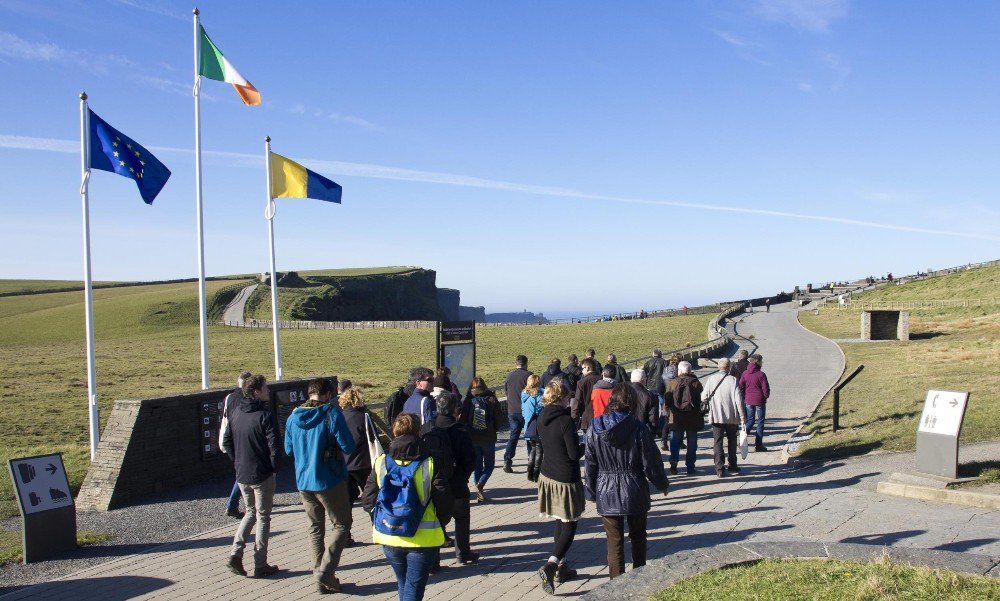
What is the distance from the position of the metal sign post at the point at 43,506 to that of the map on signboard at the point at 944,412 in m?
10.2

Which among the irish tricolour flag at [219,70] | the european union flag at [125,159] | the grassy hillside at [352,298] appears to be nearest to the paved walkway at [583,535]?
the european union flag at [125,159]

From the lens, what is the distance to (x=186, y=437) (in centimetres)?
1095

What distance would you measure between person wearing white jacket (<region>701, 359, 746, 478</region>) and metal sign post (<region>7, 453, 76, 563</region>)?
26.7 ft

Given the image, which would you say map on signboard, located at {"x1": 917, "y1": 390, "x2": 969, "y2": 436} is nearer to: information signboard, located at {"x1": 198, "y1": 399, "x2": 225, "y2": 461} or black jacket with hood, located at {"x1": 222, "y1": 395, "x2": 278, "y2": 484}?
black jacket with hood, located at {"x1": 222, "y1": 395, "x2": 278, "y2": 484}

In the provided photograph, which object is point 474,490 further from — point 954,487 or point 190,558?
point 954,487

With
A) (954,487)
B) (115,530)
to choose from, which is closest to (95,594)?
(115,530)

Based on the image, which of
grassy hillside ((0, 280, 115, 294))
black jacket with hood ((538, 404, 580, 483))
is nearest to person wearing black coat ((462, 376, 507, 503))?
black jacket with hood ((538, 404, 580, 483))

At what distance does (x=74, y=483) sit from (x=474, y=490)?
637cm

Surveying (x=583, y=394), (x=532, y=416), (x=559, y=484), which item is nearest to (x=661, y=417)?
(x=583, y=394)

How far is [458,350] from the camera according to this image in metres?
14.4

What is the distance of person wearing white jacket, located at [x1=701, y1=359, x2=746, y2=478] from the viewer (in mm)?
10930

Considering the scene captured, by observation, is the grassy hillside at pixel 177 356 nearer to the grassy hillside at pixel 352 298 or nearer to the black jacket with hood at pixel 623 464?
the black jacket with hood at pixel 623 464

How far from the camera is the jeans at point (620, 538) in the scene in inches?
248

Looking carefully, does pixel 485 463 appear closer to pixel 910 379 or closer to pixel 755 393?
pixel 755 393
